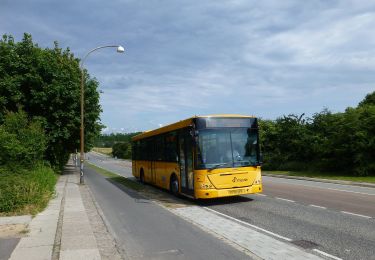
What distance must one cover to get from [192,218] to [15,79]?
83.3 feet

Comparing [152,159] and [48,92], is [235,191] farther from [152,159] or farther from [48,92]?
[48,92]

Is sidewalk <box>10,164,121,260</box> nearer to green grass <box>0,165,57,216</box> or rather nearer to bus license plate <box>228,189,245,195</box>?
green grass <box>0,165,57,216</box>

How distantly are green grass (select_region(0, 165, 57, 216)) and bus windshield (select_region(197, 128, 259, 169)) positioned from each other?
5558 mm

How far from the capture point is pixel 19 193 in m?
14.1

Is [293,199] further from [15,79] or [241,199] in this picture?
[15,79]

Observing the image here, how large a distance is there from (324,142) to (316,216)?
2017cm

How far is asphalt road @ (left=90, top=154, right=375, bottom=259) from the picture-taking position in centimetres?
862

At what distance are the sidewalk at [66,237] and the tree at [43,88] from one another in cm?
2052

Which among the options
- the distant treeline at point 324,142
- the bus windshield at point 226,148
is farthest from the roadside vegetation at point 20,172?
the distant treeline at point 324,142

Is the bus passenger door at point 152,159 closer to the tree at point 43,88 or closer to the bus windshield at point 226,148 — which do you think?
the bus windshield at point 226,148

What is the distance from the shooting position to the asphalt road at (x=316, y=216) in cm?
862

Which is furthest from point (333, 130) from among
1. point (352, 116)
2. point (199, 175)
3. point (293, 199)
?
point (199, 175)

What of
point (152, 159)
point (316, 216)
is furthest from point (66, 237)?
point (152, 159)

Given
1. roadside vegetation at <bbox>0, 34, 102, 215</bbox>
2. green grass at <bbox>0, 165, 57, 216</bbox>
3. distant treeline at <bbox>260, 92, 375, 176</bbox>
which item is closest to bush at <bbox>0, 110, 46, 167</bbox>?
green grass at <bbox>0, 165, 57, 216</bbox>
